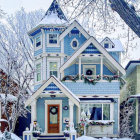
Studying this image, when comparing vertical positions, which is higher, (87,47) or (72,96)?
(87,47)

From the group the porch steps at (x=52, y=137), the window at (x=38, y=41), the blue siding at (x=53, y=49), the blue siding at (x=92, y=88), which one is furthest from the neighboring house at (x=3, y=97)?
the blue siding at (x=92, y=88)

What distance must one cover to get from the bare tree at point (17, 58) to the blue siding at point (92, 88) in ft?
15.4

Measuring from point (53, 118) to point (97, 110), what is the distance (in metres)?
2.95

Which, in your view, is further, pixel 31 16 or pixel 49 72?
pixel 31 16

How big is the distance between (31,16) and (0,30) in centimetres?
412

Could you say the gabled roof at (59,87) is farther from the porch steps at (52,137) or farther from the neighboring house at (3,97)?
the neighboring house at (3,97)

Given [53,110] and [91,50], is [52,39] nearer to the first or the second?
[91,50]

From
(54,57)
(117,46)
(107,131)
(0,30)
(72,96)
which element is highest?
(0,30)

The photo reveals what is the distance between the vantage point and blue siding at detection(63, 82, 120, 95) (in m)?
13.6

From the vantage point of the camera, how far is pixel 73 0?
16.5 ft

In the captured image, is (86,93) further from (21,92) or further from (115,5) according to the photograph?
(115,5)

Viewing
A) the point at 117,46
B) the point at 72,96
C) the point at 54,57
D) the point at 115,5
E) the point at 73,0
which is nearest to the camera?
the point at 115,5

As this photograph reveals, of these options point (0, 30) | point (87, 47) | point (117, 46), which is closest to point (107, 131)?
point (87, 47)

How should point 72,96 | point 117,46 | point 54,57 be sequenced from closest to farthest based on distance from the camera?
1. point 72,96
2. point 54,57
3. point 117,46
